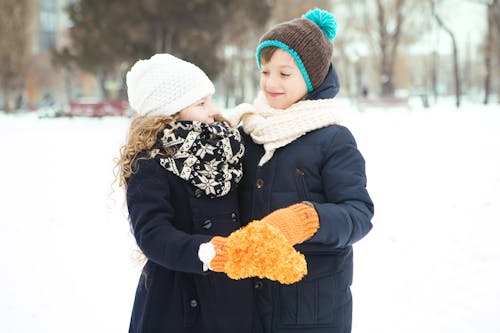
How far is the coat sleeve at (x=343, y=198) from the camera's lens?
157 centimetres

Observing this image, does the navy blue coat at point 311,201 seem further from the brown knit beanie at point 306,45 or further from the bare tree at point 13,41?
the bare tree at point 13,41

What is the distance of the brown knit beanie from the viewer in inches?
74.7

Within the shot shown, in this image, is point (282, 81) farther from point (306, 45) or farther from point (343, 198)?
point (343, 198)

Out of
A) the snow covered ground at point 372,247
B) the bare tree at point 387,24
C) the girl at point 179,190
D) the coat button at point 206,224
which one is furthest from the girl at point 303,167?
the bare tree at point 387,24

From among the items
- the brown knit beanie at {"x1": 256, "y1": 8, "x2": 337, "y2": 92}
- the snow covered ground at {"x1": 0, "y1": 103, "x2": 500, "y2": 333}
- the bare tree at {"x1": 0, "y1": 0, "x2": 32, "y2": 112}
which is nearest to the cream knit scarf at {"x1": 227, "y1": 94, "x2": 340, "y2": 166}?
the brown knit beanie at {"x1": 256, "y1": 8, "x2": 337, "y2": 92}

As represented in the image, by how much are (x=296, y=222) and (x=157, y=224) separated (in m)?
0.44

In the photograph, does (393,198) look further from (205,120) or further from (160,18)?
(160,18)

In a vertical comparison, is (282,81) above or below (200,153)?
above

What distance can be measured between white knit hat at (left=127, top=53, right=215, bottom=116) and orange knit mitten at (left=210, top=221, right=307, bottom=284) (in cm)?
61

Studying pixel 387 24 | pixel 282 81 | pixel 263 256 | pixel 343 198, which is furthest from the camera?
pixel 387 24

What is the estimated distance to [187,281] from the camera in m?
1.77

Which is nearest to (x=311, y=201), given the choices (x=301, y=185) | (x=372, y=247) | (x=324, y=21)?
(x=301, y=185)

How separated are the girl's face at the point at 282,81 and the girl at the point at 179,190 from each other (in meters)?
0.27

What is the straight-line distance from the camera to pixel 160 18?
25.1 m
